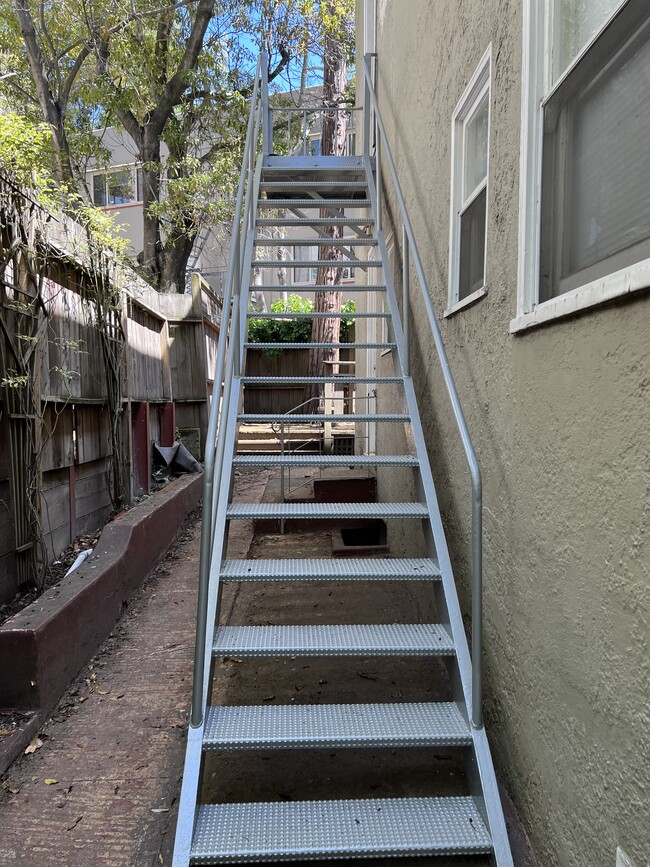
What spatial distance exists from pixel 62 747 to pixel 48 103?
977 cm

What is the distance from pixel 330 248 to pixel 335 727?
34.6 ft

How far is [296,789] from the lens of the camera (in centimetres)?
235

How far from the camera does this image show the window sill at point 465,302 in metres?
2.52

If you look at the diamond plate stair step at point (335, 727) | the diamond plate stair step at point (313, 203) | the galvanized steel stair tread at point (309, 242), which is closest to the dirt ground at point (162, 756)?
the diamond plate stair step at point (335, 727)

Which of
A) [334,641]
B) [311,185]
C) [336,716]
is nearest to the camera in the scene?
[336,716]

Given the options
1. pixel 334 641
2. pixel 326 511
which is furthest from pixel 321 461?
pixel 334 641

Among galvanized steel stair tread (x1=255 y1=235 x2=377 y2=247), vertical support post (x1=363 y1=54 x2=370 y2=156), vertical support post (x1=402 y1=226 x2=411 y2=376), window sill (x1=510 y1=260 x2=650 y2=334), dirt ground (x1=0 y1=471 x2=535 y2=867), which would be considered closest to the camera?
window sill (x1=510 y1=260 x2=650 y2=334)

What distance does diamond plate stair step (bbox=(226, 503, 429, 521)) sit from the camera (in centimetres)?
284

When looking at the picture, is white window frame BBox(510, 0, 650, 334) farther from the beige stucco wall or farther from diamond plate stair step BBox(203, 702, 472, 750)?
diamond plate stair step BBox(203, 702, 472, 750)

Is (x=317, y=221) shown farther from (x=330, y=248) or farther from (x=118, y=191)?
(x=118, y=191)

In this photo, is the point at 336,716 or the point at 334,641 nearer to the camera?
the point at 336,716

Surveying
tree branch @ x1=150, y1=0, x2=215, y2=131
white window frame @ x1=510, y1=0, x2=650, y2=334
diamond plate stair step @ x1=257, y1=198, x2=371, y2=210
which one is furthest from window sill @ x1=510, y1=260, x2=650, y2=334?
tree branch @ x1=150, y1=0, x2=215, y2=131

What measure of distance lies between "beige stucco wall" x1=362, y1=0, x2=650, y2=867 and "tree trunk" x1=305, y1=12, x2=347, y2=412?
812 cm

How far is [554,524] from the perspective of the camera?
185 centimetres
